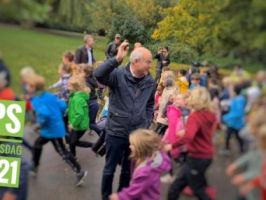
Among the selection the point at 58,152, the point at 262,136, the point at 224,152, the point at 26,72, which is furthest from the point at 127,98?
the point at 262,136

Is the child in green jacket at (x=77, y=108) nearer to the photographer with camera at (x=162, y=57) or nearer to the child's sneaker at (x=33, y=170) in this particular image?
the child's sneaker at (x=33, y=170)

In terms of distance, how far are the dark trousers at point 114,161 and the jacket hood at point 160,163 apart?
565 millimetres

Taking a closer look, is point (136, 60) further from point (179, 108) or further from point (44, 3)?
point (44, 3)

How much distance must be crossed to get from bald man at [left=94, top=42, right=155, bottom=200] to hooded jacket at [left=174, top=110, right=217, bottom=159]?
83cm

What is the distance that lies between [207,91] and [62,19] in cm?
97

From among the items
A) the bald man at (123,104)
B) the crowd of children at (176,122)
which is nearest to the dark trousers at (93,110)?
the crowd of children at (176,122)

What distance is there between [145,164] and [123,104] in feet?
1.93

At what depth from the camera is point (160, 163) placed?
453 cm

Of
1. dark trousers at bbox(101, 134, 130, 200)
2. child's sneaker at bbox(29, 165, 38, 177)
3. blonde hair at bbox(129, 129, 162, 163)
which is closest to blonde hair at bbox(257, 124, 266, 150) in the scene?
blonde hair at bbox(129, 129, 162, 163)

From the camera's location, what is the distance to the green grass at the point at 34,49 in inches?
153

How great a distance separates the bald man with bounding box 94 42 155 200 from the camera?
15.8ft

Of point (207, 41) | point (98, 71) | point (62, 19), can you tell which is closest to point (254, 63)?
point (207, 41)

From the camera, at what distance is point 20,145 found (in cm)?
418

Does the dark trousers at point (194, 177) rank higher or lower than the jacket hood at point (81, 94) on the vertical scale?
lower
